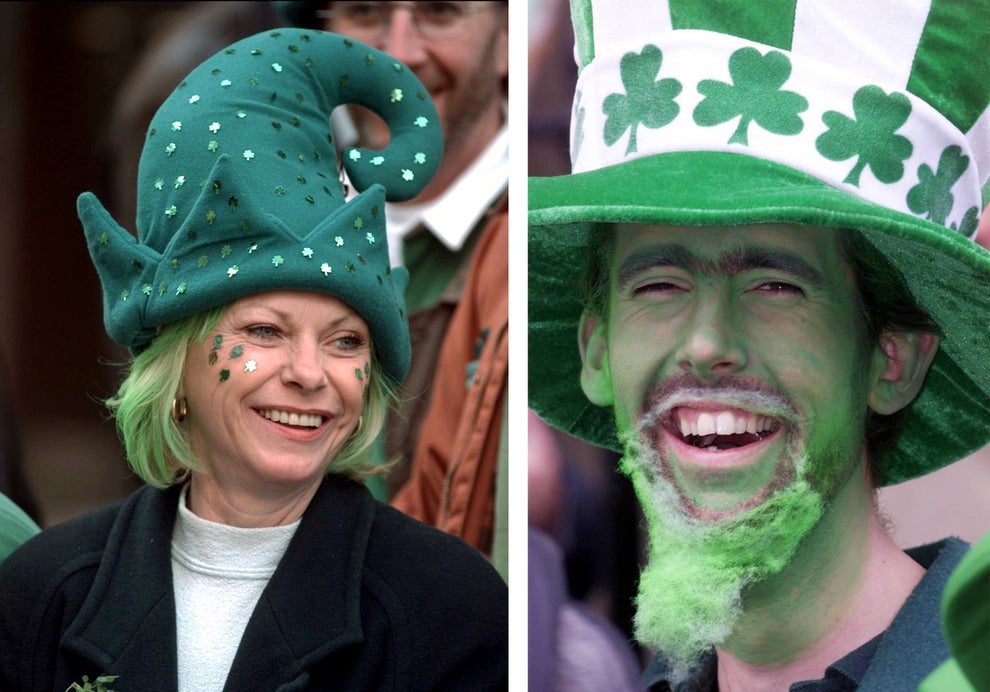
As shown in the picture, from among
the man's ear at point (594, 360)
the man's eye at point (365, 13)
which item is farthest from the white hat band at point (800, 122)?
the man's eye at point (365, 13)

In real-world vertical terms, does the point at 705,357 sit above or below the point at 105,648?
above

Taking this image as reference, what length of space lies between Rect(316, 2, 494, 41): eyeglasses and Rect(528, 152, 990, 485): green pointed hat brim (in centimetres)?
80

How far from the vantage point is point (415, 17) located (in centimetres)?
339

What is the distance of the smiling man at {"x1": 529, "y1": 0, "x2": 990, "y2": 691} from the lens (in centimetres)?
252

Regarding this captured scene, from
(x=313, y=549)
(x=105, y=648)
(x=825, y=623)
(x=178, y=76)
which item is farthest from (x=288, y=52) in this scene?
(x=825, y=623)

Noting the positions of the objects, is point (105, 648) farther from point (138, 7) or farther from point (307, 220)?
point (138, 7)

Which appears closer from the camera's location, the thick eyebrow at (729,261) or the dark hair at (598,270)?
the thick eyebrow at (729,261)

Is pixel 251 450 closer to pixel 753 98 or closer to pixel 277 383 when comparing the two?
pixel 277 383

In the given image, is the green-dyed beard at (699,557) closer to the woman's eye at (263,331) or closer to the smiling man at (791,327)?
the smiling man at (791,327)

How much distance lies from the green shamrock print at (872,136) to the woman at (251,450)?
0.80 m

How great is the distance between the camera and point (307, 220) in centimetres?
262

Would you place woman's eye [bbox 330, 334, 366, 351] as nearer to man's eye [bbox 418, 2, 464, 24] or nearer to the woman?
the woman

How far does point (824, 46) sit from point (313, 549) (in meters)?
1.25

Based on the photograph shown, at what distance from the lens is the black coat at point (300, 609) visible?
103 inches
